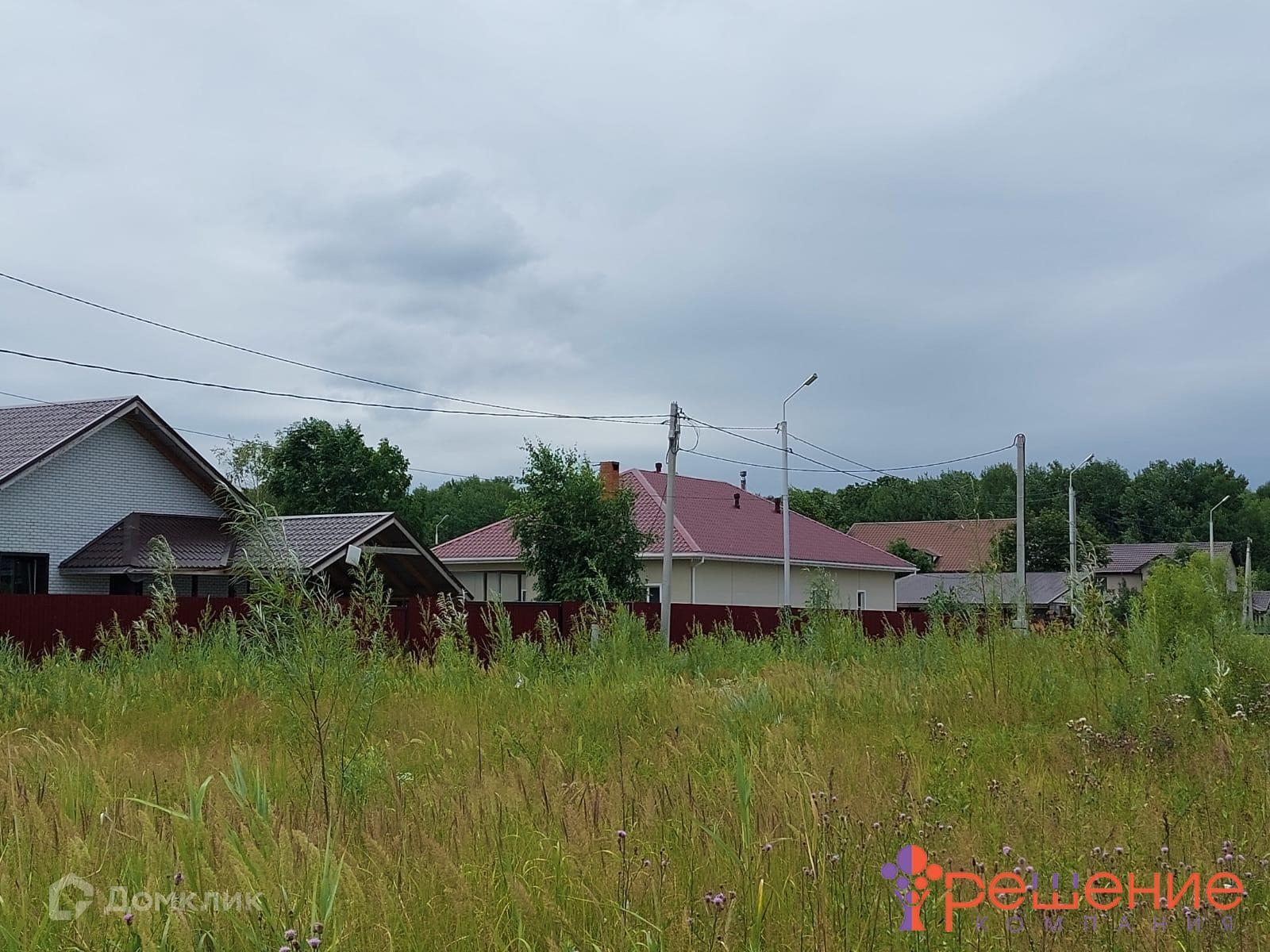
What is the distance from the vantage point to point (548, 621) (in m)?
12.4

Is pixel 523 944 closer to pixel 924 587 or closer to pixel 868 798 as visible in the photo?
pixel 868 798

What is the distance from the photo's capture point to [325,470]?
52500mm

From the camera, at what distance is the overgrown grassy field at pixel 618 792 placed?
3150 mm

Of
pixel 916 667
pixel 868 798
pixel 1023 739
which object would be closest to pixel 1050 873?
pixel 868 798

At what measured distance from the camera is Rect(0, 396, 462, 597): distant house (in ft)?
70.1

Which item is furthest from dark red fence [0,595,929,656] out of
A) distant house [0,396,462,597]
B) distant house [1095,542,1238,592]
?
distant house [1095,542,1238,592]

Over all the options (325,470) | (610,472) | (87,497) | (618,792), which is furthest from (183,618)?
(325,470)

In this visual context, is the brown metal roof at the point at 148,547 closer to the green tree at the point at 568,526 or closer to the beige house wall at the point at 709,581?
the green tree at the point at 568,526

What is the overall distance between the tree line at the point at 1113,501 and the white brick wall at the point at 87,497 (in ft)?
185

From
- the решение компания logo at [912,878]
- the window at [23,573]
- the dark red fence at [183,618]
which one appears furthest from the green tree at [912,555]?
the решение компания logo at [912,878]

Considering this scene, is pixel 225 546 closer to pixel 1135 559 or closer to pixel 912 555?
pixel 912 555

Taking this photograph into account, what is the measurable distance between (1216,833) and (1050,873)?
1.14 metres

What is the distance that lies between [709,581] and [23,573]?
2068cm

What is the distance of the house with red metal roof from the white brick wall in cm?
1160
